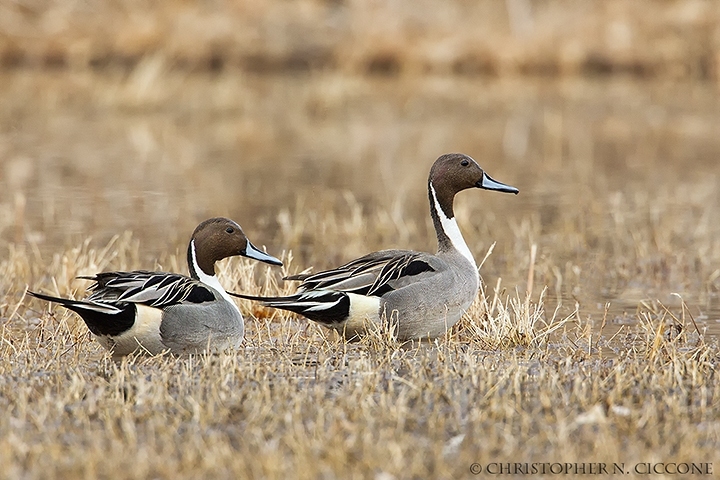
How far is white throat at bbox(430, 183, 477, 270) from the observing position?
7199 mm

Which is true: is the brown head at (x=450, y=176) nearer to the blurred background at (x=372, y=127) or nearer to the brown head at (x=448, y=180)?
the brown head at (x=448, y=180)

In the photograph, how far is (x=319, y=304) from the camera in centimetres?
655

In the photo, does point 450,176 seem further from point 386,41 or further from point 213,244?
point 386,41

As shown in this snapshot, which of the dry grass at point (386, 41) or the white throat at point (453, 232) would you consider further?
the dry grass at point (386, 41)

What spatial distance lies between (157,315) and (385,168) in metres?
10.0

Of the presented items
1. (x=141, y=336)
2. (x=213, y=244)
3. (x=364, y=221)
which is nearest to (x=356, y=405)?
(x=141, y=336)

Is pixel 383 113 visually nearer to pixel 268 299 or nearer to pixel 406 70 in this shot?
pixel 406 70

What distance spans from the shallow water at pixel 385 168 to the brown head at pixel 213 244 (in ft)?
7.83

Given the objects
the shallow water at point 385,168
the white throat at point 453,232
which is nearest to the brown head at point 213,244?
the white throat at point 453,232

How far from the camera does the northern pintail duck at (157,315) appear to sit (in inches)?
241

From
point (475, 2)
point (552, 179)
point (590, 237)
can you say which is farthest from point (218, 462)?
point (475, 2)

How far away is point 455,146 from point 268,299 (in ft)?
37.9

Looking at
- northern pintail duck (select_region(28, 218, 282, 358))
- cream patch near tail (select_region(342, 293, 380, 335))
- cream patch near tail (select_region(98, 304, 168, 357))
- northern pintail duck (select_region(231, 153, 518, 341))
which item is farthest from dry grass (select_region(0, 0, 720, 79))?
cream patch near tail (select_region(98, 304, 168, 357))

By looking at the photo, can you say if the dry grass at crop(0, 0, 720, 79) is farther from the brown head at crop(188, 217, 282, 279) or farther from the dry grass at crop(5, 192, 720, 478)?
the dry grass at crop(5, 192, 720, 478)
